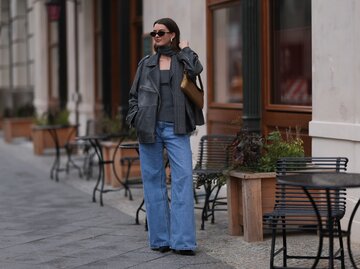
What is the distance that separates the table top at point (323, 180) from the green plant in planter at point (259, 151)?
161cm

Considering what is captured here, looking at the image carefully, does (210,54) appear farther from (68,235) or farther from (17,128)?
(17,128)

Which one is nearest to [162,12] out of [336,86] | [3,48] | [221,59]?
[221,59]

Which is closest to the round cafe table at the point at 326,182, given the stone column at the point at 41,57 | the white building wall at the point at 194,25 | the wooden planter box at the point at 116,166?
the white building wall at the point at 194,25

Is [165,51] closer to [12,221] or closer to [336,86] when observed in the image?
[336,86]

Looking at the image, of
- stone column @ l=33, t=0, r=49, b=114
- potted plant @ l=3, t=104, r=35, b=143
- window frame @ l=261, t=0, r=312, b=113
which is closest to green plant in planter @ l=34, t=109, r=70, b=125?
stone column @ l=33, t=0, r=49, b=114

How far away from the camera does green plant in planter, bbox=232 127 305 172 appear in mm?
7590

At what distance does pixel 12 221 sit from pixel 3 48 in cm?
2178

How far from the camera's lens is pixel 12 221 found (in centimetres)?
919

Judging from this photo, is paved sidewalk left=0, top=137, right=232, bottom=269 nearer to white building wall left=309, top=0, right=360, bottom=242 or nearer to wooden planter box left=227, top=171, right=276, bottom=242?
wooden planter box left=227, top=171, right=276, bottom=242

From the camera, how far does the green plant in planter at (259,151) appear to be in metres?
7.59

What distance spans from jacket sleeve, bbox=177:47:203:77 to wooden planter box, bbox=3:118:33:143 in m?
15.2

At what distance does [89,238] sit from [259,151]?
6.08 feet

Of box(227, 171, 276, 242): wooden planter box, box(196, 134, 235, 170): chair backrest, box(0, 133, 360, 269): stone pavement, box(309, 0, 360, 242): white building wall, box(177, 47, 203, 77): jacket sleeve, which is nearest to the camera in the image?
box(0, 133, 360, 269): stone pavement

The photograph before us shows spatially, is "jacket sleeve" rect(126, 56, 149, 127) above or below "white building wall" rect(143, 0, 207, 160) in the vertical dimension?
below
